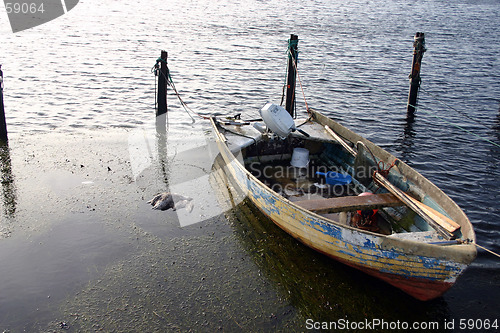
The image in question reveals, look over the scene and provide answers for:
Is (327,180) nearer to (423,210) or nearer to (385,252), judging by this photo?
(423,210)

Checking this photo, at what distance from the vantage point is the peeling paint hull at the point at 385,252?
18.9 feet

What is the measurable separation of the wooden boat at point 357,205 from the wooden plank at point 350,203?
2 cm

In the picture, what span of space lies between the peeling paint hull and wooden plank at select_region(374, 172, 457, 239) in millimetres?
280

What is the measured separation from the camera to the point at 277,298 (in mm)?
6672

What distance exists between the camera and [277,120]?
33.7 ft

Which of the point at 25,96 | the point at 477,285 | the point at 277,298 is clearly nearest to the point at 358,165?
the point at 477,285

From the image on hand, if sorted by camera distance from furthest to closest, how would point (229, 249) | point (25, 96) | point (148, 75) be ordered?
point (148, 75) → point (25, 96) → point (229, 249)

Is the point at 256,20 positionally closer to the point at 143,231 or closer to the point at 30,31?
the point at 30,31

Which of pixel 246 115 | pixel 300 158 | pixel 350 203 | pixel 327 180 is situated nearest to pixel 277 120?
pixel 300 158

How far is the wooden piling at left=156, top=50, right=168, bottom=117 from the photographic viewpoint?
13.5 m

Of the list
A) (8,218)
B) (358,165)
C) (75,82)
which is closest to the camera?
(8,218)

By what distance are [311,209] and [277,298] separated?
1726mm

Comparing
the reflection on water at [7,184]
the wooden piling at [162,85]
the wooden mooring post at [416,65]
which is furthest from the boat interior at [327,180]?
the wooden mooring post at [416,65]

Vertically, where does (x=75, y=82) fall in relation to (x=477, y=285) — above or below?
above
